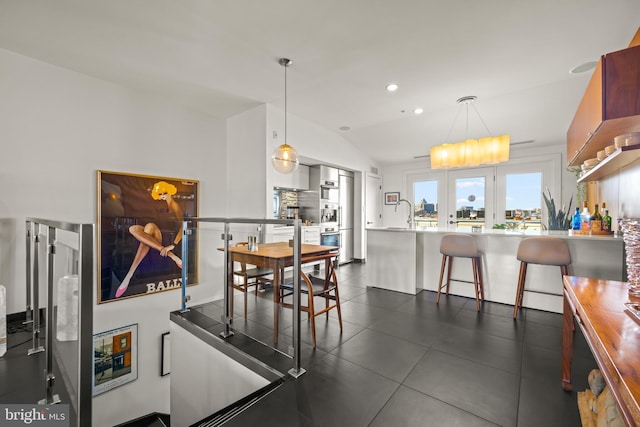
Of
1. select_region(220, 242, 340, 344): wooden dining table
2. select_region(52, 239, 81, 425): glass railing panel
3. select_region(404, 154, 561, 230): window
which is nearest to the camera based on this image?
select_region(52, 239, 81, 425): glass railing panel

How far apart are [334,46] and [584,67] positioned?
113 inches

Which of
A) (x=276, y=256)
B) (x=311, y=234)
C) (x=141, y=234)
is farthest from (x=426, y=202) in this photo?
(x=141, y=234)

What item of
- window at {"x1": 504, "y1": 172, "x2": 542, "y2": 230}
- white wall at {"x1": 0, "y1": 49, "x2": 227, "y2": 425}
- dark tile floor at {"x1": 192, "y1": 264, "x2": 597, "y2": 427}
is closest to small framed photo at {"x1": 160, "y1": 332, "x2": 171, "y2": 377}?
white wall at {"x1": 0, "y1": 49, "x2": 227, "y2": 425}

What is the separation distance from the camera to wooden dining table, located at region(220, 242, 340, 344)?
212cm

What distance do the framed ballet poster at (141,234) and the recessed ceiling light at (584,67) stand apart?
4.70m

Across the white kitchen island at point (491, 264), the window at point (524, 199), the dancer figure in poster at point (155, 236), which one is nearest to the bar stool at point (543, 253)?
the white kitchen island at point (491, 264)

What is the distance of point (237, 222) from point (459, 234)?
2.59 metres

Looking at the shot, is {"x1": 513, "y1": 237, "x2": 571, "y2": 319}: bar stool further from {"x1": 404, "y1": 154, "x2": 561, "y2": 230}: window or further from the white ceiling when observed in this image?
{"x1": 404, "y1": 154, "x2": 561, "y2": 230}: window

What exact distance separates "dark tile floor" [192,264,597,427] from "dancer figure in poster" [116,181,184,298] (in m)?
1.61

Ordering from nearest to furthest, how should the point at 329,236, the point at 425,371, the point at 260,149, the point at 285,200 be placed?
the point at 425,371 → the point at 260,149 → the point at 285,200 → the point at 329,236

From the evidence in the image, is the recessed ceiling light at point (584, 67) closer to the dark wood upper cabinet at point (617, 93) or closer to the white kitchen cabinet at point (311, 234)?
the dark wood upper cabinet at point (617, 93)

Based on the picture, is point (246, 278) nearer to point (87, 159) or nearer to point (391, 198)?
point (87, 159)

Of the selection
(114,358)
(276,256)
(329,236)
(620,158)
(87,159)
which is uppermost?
(87,159)

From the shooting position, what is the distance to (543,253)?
275 centimetres
